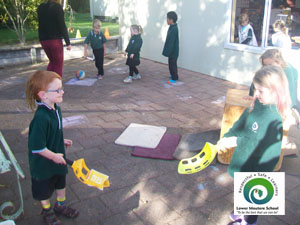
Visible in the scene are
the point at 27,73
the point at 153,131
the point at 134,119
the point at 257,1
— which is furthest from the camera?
the point at 27,73

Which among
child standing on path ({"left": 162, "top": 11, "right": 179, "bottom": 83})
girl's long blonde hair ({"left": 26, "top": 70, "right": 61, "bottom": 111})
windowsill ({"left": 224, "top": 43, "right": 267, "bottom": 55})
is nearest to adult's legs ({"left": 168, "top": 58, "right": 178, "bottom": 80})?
child standing on path ({"left": 162, "top": 11, "right": 179, "bottom": 83})

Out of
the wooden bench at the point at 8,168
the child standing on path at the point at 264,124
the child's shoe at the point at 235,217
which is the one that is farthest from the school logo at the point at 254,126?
the wooden bench at the point at 8,168

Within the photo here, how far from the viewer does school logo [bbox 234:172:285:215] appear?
2.40 metres

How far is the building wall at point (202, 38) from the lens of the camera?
23.5 feet

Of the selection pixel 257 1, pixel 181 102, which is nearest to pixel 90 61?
pixel 181 102

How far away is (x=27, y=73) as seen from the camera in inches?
316

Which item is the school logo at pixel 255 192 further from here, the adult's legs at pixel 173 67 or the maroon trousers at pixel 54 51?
the adult's legs at pixel 173 67

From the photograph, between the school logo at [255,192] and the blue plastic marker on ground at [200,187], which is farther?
the blue plastic marker on ground at [200,187]

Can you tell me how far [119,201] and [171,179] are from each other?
2.26 feet

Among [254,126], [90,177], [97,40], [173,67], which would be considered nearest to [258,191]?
[254,126]

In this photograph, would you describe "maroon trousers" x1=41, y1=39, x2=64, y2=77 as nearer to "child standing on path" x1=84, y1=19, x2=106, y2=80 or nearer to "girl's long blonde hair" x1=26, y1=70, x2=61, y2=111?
"child standing on path" x1=84, y1=19, x2=106, y2=80

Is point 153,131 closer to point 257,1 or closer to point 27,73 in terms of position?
point 257,1

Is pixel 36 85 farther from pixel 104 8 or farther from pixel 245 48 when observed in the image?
pixel 104 8

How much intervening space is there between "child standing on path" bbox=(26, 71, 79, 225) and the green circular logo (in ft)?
4.83
